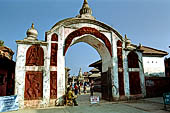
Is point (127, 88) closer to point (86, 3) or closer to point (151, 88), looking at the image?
point (151, 88)

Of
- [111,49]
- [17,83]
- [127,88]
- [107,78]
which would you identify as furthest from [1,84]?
[127,88]

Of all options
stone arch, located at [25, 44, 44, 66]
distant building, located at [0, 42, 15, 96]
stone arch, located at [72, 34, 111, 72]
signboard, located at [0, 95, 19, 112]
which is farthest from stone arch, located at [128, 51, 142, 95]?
distant building, located at [0, 42, 15, 96]

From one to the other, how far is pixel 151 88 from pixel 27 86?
34.4ft

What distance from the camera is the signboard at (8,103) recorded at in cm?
728

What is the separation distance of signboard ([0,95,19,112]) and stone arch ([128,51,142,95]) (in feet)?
28.6

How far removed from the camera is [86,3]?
1369 cm

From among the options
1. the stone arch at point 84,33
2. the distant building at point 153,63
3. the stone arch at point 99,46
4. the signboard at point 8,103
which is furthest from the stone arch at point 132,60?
the signboard at point 8,103

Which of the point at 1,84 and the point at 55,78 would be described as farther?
the point at 1,84

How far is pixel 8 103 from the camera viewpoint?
7457 mm

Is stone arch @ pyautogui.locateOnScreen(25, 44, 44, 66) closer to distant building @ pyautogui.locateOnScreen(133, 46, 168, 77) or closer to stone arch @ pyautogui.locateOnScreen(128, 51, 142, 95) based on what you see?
stone arch @ pyautogui.locateOnScreen(128, 51, 142, 95)

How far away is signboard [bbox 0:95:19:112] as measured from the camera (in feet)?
23.9

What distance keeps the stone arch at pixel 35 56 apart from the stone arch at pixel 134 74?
7.46 m

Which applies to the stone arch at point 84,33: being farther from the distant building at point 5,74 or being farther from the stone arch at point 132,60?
the distant building at point 5,74

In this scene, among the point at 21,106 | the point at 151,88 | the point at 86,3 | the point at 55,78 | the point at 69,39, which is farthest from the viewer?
the point at 86,3
